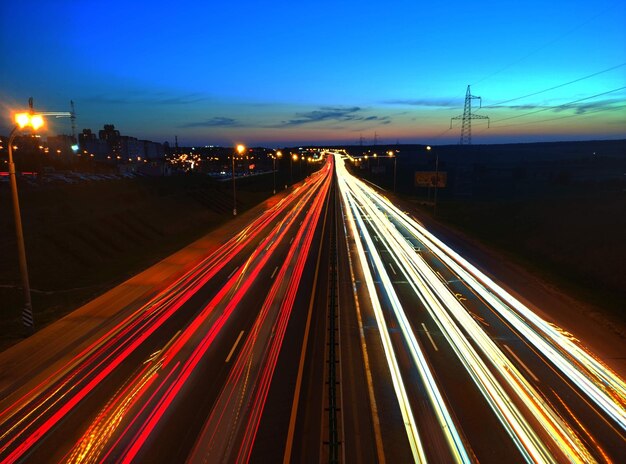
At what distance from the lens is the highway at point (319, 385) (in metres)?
11.2

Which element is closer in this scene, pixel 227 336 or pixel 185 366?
pixel 185 366

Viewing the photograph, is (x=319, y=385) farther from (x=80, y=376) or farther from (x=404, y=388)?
(x=80, y=376)

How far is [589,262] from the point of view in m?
32.9

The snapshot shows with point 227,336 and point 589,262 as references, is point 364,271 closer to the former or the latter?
point 227,336

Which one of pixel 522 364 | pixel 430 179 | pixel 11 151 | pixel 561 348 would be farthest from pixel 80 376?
pixel 430 179

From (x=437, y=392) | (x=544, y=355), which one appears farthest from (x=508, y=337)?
(x=437, y=392)

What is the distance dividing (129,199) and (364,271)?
5507 cm

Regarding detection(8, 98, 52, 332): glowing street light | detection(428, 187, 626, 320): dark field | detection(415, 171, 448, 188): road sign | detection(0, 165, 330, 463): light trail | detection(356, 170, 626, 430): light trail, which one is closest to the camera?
detection(0, 165, 330, 463): light trail

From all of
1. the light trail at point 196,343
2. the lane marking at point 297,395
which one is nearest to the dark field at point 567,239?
the lane marking at point 297,395

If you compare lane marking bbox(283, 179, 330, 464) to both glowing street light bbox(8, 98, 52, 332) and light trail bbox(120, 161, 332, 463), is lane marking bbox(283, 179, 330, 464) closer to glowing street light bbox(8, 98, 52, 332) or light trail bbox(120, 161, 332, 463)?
light trail bbox(120, 161, 332, 463)

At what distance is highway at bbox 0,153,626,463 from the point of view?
11195 millimetres

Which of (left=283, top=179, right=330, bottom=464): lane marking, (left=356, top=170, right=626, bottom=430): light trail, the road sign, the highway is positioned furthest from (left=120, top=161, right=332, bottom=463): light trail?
the road sign

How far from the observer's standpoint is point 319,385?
1422 cm

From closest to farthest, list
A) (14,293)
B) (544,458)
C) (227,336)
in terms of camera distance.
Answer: (544,458), (227,336), (14,293)
